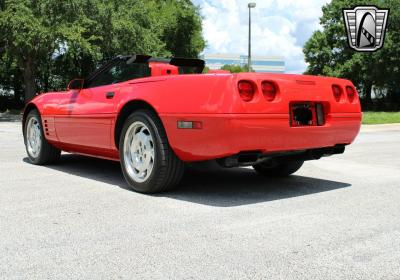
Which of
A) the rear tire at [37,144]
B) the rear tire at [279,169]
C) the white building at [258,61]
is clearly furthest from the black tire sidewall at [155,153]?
the white building at [258,61]

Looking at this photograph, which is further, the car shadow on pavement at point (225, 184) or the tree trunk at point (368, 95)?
the tree trunk at point (368, 95)

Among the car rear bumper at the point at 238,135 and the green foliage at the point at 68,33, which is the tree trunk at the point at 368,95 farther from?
the car rear bumper at the point at 238,135

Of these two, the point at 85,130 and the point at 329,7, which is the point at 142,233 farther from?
the point at 329,7

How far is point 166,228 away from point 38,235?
2.88 feet

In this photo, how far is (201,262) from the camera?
2883 mm

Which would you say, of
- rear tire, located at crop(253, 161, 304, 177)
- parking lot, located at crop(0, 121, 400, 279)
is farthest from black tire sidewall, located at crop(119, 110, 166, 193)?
rear tire, located at crop(253, 161, 304, 177)

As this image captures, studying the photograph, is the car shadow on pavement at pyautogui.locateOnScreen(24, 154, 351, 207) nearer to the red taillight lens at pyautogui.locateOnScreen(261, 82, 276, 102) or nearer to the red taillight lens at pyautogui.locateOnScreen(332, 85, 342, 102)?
the red taillight lens at pyautogui.locateOnScreen(261, 82, 276, 102)

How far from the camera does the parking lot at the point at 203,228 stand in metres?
2.79

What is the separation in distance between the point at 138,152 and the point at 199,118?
3.28 feet

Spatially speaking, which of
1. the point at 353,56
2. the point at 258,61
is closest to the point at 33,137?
the point at 353,56

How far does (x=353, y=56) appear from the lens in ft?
140

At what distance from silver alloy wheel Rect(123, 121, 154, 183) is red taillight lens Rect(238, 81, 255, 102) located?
105 centimetres

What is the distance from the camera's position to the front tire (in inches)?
183

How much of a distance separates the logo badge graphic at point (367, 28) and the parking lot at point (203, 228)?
25.4 m
